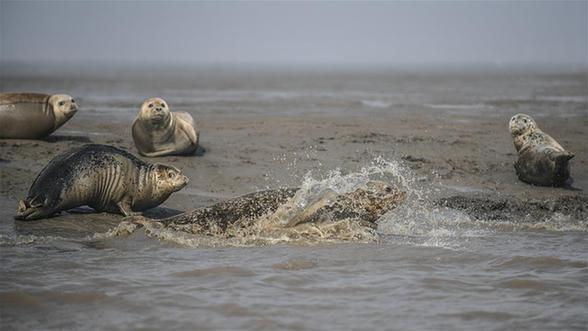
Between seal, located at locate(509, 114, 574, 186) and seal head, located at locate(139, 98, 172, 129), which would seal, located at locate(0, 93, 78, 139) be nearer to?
seal head, located at locate(139, 98, 172, 129)

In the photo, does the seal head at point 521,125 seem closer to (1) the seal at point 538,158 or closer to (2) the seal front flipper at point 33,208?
(1) the seal at point 538,158

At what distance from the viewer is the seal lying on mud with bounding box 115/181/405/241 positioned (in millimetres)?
7938

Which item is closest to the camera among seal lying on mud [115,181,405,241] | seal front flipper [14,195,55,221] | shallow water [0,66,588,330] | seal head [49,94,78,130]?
shallow water [0,66,588,330]

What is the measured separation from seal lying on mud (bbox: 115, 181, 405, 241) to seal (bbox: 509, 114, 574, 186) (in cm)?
344

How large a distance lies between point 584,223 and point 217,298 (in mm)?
4607

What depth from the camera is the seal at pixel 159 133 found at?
12.2 m

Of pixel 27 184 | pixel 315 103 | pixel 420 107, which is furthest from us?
pixel 315 103

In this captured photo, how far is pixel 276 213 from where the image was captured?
314 inches

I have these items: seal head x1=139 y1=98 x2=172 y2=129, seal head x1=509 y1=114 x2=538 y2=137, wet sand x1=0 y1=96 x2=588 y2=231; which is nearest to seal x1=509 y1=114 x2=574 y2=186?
seal head x1=509 y1=114 x2=538 y2=137

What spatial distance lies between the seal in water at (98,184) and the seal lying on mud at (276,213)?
29.1 inches

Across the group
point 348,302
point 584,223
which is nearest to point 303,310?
point 348,302

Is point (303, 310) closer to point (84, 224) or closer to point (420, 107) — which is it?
point (84, 224)

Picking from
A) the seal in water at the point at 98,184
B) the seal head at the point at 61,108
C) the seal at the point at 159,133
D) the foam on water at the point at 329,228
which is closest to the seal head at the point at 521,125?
the foam on water at the point at 329,228

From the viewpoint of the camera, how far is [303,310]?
18.9ft
